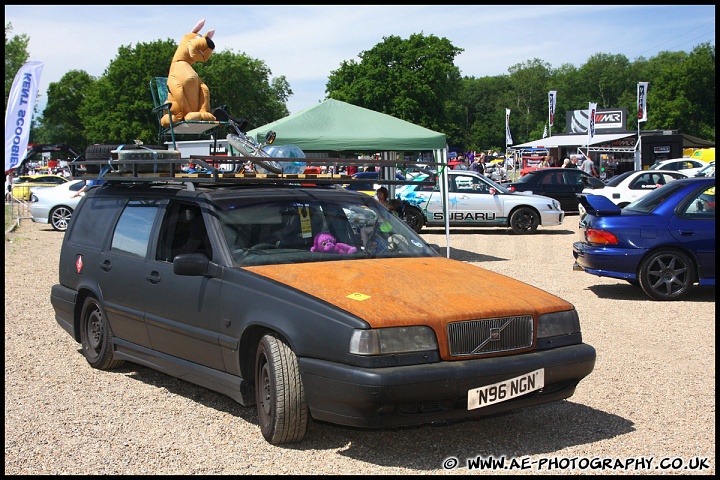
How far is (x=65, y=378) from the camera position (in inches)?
254

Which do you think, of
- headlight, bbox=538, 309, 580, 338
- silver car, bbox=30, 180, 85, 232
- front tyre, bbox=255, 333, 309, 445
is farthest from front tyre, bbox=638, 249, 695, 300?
silver car, bbox=30, 180, 85, 232

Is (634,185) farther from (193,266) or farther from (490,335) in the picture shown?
(193,266)

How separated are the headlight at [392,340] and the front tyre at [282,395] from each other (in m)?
0.47

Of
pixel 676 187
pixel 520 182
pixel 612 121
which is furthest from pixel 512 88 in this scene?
pixel 676 187

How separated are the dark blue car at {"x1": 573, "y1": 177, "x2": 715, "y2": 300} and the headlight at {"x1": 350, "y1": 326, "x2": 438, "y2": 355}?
20.8 ft

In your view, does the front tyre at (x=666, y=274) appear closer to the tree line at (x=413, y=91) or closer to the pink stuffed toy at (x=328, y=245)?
the pink stuffed toy at (x=328, y=245)

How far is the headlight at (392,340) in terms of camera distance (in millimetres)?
4227

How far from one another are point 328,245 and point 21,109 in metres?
Answer: 8.43

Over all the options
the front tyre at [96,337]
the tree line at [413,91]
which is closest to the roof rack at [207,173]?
the front tyre at [96,337]

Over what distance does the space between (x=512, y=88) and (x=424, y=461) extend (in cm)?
12752

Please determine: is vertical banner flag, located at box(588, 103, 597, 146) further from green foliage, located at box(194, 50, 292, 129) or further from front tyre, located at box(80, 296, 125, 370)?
green foliage, located at box(194, 50, 292, 129)

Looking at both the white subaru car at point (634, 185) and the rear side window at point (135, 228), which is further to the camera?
the white subaru car at point (634, 185)

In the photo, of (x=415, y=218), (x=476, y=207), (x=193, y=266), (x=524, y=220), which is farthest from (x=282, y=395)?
(x=524, y=220)

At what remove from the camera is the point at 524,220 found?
20.2 meters
